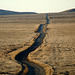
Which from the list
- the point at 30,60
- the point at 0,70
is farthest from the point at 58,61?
the point at 0,70

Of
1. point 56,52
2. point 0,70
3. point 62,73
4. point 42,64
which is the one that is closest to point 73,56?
point 56,52

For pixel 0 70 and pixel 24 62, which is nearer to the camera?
pixel 0 70

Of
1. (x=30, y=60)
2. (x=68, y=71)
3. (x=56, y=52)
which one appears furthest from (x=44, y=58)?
(x=68, y=71)

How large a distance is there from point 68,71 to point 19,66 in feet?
7.21

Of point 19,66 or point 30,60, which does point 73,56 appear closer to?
point 30,60

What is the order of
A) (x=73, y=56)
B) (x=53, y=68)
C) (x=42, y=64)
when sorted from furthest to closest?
(x=73, y=56) → (x=42, y=64) → (x=53, y=68)

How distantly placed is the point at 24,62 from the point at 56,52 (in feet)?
8.19

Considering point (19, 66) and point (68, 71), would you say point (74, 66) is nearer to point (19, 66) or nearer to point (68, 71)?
point (68, 71)

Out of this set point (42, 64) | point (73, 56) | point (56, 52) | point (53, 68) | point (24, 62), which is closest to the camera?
point (53, 68)

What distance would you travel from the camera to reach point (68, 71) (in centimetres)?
797

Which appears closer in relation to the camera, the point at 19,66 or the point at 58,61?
the point at 19,66

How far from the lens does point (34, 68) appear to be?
28.7 ft

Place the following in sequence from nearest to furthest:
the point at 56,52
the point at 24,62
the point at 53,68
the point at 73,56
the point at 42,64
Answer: the point at 53,68 < the point at 42,64 < the point at 24,62 < the point at 73,56 < the point at 56,52

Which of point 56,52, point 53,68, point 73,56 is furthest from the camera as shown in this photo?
Result: point 56,52
